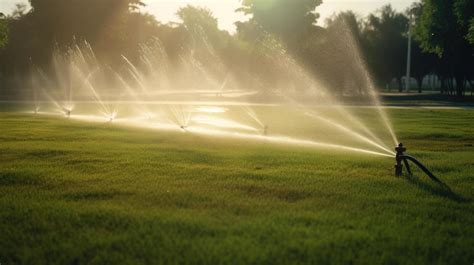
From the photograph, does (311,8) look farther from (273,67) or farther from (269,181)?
(269,181)

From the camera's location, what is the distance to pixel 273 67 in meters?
50.1

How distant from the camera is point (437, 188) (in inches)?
249

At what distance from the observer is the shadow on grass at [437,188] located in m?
5.82

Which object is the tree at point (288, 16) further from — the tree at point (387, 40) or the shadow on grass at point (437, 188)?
the shadow on grass at point (437, 188)

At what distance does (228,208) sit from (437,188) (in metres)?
3.33

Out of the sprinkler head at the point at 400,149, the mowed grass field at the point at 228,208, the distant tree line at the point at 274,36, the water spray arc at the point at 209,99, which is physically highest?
the distant tree line at the point at 274,36

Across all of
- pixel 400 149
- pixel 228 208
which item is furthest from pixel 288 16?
pixel 228 208

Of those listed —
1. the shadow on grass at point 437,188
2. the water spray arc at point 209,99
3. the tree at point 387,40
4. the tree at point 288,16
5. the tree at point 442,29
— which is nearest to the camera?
the shadow on grass at point 437,188

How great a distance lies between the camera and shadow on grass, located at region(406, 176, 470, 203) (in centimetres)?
582

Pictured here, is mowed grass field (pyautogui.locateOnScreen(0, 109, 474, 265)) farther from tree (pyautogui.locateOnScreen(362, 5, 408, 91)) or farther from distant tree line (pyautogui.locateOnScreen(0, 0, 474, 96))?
tree (pyautogui.locateOnScreen(362, 5, 408, 91))

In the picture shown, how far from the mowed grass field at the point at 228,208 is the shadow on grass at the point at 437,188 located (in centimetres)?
2

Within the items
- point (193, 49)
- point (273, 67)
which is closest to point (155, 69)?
point (193, 49)

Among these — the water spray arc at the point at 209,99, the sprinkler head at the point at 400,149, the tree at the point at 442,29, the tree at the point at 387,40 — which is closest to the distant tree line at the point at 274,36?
the tree at the point at 442,29

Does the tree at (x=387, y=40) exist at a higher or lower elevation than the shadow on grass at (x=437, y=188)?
higher
